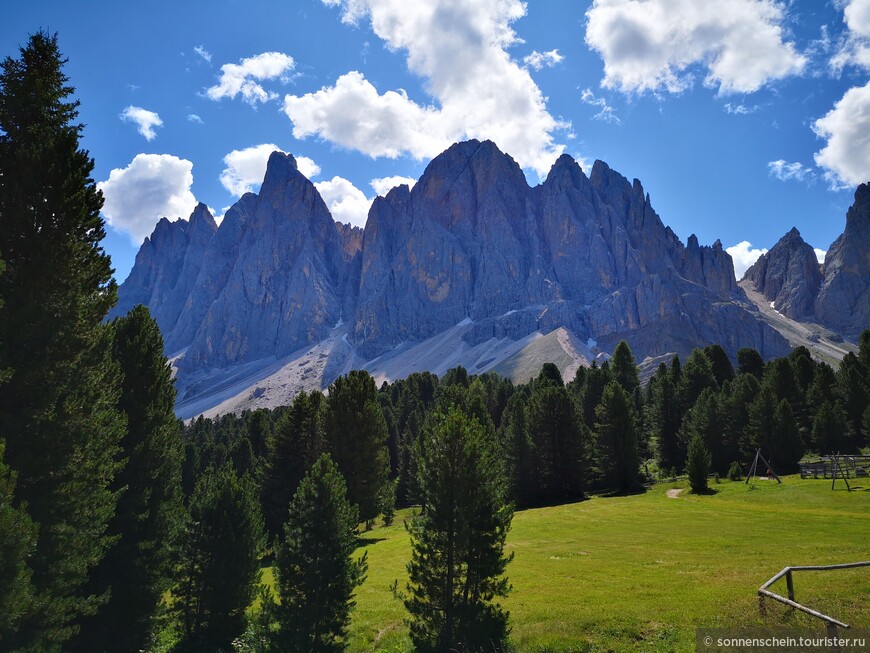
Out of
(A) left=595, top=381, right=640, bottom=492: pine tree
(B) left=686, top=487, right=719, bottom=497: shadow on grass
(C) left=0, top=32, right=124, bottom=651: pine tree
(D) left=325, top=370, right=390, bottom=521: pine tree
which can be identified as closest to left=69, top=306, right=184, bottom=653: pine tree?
(C) left=0, top=32, right=124, bottom=651: pine tree

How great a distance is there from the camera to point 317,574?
60.8 feet

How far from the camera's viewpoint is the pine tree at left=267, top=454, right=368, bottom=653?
59.2 feet

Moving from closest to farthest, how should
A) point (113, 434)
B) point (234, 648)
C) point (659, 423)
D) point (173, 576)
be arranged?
point (113, 434) < point (234, 648) < point (173, 576) < point (659, 423)

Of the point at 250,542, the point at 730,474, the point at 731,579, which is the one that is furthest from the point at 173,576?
the point at 730,474

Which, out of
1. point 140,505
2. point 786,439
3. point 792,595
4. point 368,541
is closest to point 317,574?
point 140,505

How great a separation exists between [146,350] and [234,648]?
14058 millimetres

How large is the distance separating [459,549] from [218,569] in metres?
11.5

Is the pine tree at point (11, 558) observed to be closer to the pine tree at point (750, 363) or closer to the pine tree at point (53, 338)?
the pine tree at point (53, 338)

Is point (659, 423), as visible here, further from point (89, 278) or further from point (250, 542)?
point (89, 278)

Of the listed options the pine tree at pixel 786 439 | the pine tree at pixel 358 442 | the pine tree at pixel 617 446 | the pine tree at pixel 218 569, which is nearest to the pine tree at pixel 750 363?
the pine tree at pixel 786 439

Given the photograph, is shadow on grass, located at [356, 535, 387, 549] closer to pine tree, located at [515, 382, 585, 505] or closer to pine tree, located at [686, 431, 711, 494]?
pine tree, located at [515, 382, 585, 505]

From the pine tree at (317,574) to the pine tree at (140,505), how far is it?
20.9 ft

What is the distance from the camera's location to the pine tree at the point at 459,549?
55.0 feet

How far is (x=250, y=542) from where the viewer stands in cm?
2320
